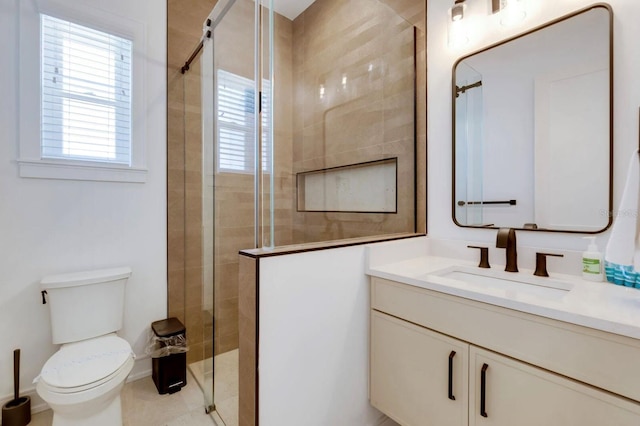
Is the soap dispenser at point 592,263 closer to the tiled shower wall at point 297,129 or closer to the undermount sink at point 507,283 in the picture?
the undermount sink at point 507,283

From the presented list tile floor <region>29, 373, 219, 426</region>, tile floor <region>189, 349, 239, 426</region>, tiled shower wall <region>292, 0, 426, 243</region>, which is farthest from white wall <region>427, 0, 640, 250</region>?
tile floor <region>29, 373, 219, 426</region>

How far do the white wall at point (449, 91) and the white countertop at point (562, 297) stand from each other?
0.20 meters

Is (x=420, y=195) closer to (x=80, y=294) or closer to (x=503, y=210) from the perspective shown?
(x=503, y=210)

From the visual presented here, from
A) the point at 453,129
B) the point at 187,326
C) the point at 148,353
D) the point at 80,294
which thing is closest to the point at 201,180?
the point at 80,294

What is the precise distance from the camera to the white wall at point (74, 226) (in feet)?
5.22

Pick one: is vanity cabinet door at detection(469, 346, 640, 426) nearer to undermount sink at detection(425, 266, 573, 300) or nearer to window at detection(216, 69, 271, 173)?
undermount sink at detection(425, 266, 573, 300)

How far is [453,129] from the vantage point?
161 centimetres

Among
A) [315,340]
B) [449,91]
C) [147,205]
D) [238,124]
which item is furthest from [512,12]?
[147,205]

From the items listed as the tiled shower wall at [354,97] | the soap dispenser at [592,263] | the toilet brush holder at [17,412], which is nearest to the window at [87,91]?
the tiled shower wall at [354,97]

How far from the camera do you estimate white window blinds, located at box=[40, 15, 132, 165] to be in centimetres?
170

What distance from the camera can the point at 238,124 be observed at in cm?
166

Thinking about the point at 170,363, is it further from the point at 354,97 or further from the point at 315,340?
the point at 354,97

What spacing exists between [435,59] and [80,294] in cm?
251

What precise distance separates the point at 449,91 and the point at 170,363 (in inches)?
94.9
